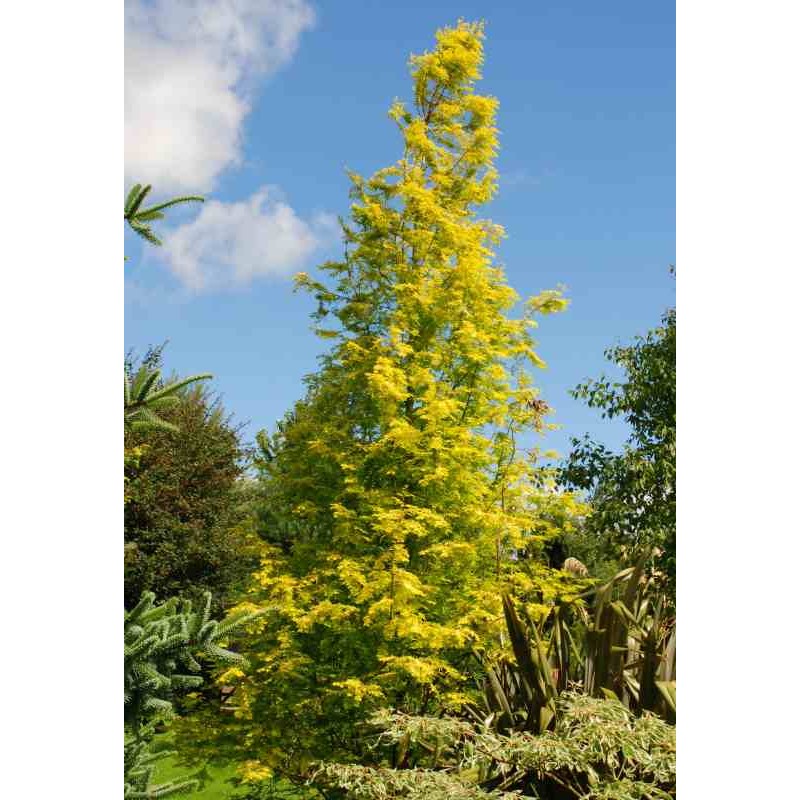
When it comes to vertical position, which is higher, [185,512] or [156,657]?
[185,512]

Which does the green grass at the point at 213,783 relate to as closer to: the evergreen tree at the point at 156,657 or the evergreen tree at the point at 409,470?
the evergreen tree at the point at 409,470

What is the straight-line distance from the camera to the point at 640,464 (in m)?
8.91

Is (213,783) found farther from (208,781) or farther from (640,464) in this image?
(640,464)

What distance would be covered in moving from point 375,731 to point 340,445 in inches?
79.6

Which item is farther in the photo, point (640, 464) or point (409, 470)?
point (640, 464)

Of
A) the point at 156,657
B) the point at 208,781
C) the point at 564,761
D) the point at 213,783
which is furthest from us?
the point at 213,783

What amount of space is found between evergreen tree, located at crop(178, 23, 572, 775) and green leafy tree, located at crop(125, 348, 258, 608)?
5696mm

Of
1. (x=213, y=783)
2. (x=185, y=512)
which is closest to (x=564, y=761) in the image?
(x=213, y=783)

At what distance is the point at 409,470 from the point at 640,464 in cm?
380

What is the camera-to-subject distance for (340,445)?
631 cm

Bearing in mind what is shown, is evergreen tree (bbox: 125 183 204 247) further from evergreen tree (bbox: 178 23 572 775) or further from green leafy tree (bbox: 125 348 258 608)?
green leafy tree (bbox: 125 348 258 608)

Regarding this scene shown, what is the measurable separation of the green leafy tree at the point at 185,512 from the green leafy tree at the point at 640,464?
507 cm
